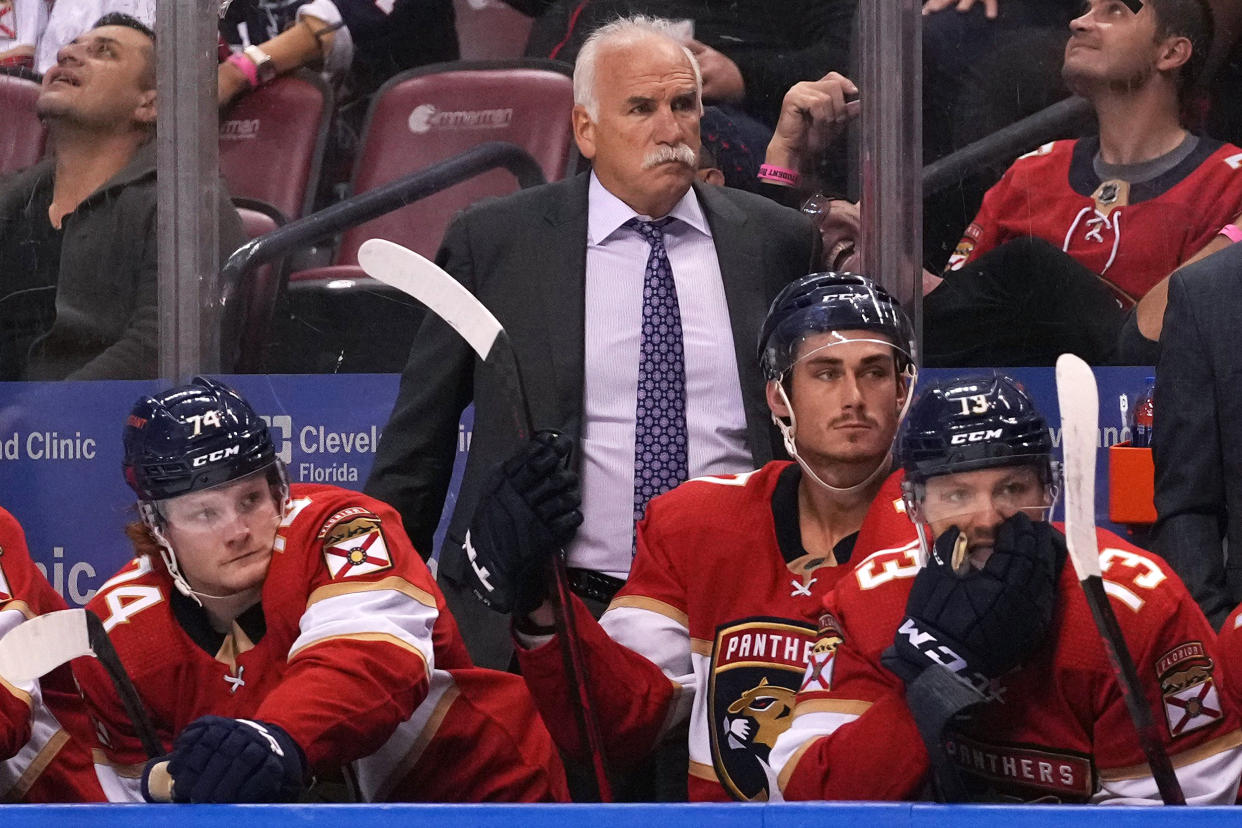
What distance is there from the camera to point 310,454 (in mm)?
3348

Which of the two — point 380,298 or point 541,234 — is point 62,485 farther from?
point 541,234

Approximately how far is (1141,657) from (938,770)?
249 mm

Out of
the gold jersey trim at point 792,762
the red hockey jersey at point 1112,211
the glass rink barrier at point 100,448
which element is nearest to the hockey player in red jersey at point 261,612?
the gold jersey trim at point 792,762

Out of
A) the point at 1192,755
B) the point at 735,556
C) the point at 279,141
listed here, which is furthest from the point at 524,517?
the point at 279,141

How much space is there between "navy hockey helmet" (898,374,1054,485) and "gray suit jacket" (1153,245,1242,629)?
412 millimetres

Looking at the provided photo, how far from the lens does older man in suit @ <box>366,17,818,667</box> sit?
2.61 meters

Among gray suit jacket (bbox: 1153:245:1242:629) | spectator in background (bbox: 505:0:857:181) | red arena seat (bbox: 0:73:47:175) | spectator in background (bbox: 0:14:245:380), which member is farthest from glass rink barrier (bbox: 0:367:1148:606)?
gray suit jacket (bbox: 1153:245:1242:629)

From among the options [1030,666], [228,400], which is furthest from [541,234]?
[1030,666]

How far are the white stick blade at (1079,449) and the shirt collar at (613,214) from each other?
122 cm

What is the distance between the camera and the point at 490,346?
201 cm

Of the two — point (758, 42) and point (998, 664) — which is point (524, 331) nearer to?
point (758, 42)

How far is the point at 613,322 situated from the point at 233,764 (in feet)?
3.69

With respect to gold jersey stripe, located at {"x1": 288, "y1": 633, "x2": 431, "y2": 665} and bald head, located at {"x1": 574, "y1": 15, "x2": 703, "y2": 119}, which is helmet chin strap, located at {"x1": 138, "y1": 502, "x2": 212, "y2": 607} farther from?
bald head, located at {"x1": 574, "y1": 15, "x2": 703, "y2": 119}

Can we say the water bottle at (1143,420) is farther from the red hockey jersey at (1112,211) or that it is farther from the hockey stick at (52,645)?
the hockey stick at (52,645)
